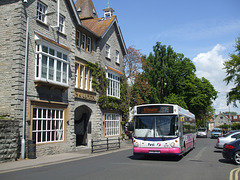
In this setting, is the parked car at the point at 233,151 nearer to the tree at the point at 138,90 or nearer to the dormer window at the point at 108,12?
the tree at the point at 138,90

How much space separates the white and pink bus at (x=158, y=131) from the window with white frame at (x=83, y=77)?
9.19m

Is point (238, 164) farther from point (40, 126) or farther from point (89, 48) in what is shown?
point (89, 48)

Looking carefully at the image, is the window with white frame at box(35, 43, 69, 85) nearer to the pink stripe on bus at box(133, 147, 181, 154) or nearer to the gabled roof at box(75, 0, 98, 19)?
the pink stripe on bus at box(133, 147, 181, 154)

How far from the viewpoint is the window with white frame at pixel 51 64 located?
648 inches

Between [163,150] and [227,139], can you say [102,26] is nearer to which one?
[227,139]

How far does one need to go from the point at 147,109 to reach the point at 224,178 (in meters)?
5.90

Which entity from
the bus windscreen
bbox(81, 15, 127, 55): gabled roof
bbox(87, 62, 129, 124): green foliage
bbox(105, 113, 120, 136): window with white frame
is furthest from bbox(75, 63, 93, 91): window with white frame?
the bus windscreen

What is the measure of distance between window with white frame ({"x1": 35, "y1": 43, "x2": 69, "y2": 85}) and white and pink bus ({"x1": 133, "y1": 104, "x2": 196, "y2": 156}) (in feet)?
21.3

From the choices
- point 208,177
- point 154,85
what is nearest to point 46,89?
point 208,177

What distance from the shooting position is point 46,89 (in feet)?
57.2

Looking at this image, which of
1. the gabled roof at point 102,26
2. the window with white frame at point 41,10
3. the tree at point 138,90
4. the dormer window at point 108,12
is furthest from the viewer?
the tree at point 138,90

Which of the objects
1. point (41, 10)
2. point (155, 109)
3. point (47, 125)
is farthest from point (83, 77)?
point (155, 109)

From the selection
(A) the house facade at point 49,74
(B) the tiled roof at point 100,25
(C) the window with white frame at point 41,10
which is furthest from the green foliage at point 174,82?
(C) the window with white frame at point 41,10

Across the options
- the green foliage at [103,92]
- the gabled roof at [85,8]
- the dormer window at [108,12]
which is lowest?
the green foliage at [103,92]
